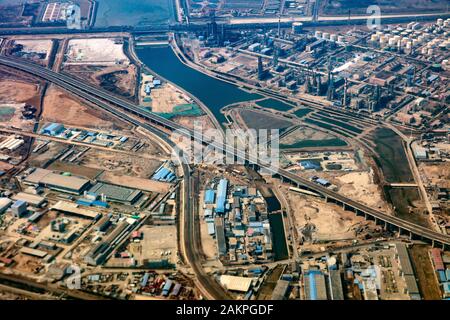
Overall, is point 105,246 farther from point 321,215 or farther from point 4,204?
point 321,215

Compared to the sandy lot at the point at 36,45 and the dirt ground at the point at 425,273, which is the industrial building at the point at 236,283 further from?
the sandy lot at the point at 36,45

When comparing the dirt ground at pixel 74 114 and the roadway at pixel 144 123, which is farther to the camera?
the dirt ground at pixel 74 114

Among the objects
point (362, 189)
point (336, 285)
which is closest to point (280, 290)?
point (336, 285)

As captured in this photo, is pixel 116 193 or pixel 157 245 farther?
pixel 116 193

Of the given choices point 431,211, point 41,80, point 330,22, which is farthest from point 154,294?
point 330,22

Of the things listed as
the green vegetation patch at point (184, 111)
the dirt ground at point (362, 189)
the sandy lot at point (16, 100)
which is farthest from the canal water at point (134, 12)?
the dirt ground at point (362, 189)

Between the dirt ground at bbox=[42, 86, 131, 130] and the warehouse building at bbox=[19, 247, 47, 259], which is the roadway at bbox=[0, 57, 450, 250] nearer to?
the dirt ground at bbox=[42, 86, 131, 130]
